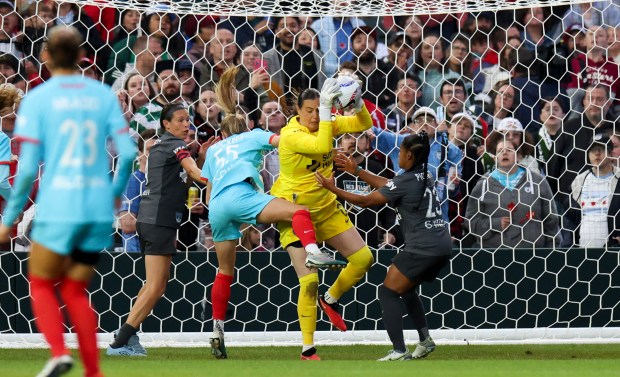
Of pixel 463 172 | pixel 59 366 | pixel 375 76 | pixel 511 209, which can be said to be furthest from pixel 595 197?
pixel 59 366

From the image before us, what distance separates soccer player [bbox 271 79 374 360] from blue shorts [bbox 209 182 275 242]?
322 millimetres

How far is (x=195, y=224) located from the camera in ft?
31.8

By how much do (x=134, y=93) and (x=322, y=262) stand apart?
3514mm

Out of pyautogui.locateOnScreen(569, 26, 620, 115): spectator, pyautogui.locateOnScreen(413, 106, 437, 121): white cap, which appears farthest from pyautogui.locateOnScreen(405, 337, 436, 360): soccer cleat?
pyautogui.locateOnScreen(569, 26, 620, 115): spectator

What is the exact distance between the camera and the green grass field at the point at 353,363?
20.4 ft

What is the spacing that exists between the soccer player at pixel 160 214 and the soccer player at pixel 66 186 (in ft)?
9.45

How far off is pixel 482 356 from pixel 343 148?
2.52 m

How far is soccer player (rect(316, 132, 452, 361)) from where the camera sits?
746cm

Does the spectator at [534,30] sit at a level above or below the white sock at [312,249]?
above

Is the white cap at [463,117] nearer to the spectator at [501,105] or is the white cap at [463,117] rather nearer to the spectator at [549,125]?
the spectator at [501,105]

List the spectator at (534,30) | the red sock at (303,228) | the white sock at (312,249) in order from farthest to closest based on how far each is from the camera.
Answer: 1. the spectator at (534,30)
2. the red sock at (303,228)
3. the white sock at (312,249)

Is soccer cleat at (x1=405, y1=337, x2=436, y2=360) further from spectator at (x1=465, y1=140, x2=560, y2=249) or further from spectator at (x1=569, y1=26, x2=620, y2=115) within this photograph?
spectator at (x1=569, y1=26, x2=620, y2=115)

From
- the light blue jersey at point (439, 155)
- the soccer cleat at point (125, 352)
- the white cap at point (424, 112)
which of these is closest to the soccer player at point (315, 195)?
the soccer cleat at point (125, 352)

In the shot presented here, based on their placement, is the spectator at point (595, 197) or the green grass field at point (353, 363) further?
the spectator at point (595, 197)
